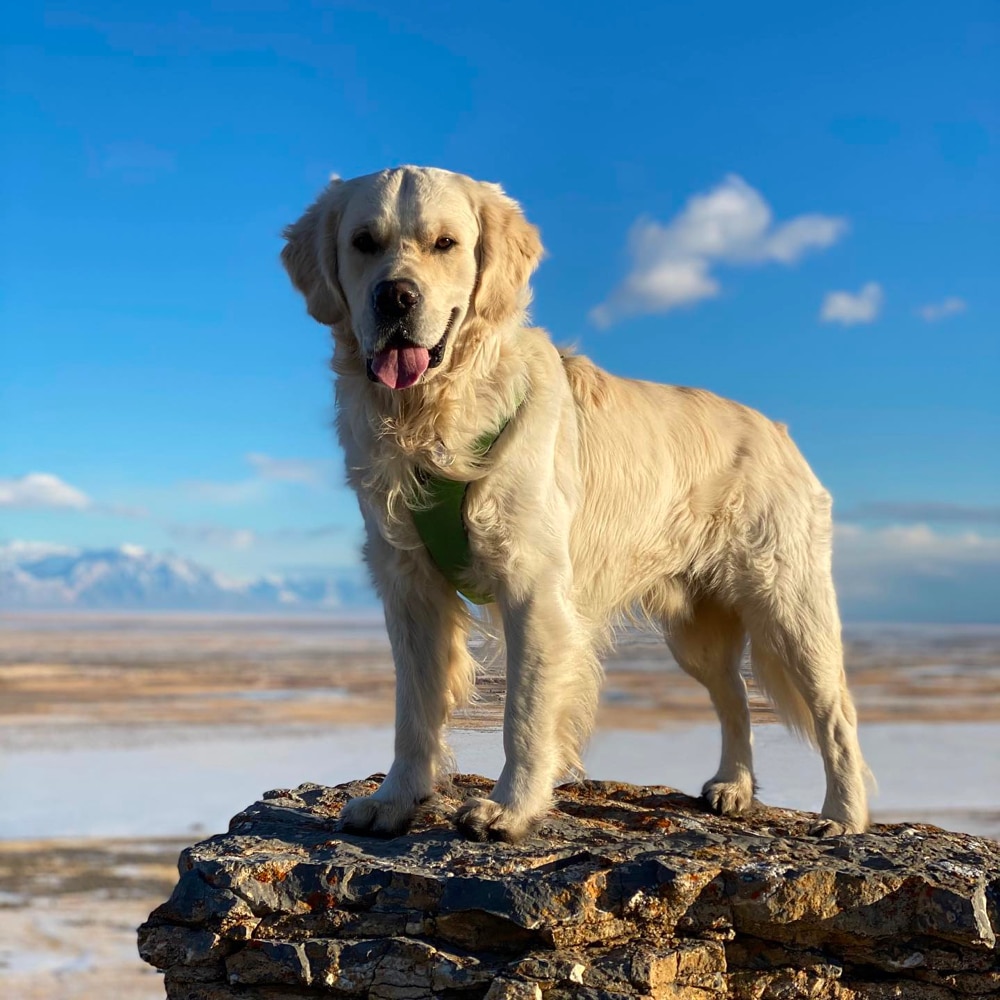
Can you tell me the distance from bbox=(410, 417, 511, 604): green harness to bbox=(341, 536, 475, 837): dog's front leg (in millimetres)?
144

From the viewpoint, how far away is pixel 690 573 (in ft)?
18.8

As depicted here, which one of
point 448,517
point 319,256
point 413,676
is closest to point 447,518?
point 448,517

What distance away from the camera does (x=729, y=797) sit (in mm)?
5895

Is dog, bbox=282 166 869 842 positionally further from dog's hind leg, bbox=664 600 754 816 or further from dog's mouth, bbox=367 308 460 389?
dog's hind leg, bbox=664 600 754 816

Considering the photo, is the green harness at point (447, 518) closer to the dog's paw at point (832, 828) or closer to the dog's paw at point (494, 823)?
the dog's paw at point (494, 823)

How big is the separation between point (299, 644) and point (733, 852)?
7391 cm

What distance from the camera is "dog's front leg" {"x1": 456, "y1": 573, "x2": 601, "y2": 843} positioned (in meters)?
4.60

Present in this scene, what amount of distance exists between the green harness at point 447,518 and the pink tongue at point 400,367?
448mm

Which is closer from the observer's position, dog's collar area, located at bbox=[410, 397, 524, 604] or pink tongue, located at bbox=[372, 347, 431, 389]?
pink tongue, located at bbox=[372, 347, 431, 389]

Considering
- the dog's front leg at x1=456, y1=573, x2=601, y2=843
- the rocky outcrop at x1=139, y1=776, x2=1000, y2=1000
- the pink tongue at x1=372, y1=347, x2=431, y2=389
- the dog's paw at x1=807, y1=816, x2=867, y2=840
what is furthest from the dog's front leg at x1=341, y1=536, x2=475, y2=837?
the dog's paw at x1=807, y1=816, x2=867, y2=840

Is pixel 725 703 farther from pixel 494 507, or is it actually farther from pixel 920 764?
pixel 920 764

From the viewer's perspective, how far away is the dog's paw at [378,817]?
195 inches

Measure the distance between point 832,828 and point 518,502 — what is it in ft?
7.47

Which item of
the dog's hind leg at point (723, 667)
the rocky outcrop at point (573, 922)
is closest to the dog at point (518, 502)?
the dog's hind leg at point (723, 667)
